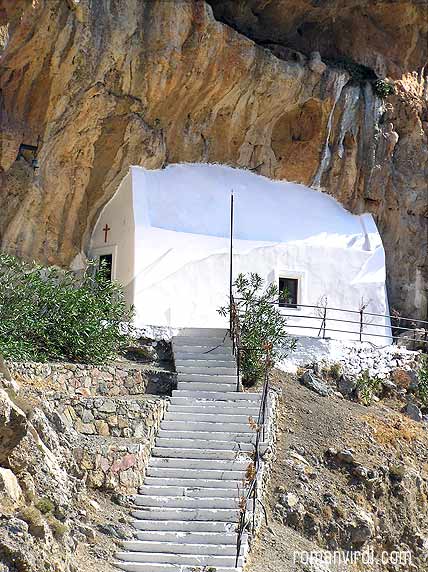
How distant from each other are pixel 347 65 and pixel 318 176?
3.00 metres

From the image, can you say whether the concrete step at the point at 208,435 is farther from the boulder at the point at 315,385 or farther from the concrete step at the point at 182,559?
the boulder at the point at 315,385

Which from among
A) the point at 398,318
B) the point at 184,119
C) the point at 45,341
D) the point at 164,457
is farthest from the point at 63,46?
the point at 398,318

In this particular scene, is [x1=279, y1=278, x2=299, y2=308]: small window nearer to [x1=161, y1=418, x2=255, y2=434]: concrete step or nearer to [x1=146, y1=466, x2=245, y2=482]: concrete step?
[x1=161, y1=418, x2=255, y2=434]: concrete step

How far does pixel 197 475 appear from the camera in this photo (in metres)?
15.1

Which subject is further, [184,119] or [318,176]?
[318,176]

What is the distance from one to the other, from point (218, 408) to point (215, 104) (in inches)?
340

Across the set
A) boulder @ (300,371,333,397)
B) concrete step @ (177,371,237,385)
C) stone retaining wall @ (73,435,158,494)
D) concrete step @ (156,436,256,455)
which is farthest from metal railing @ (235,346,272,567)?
boulder @ (300,371,333,397)

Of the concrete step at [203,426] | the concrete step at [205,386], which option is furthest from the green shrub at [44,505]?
the concrete step at [205,386]

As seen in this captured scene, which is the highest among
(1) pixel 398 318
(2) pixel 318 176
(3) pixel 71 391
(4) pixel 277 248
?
(2) pixel 318 176

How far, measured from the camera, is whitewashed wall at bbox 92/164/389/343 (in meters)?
21.5

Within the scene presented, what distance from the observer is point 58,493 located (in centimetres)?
1194

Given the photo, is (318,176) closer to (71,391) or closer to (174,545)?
(71,391)

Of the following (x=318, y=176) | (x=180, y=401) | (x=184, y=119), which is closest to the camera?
(x=180, y=401)

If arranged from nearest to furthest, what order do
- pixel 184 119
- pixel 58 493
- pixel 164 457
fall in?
1. pixel 58 493
2. pixel 164 457
3. pixel 184 119
